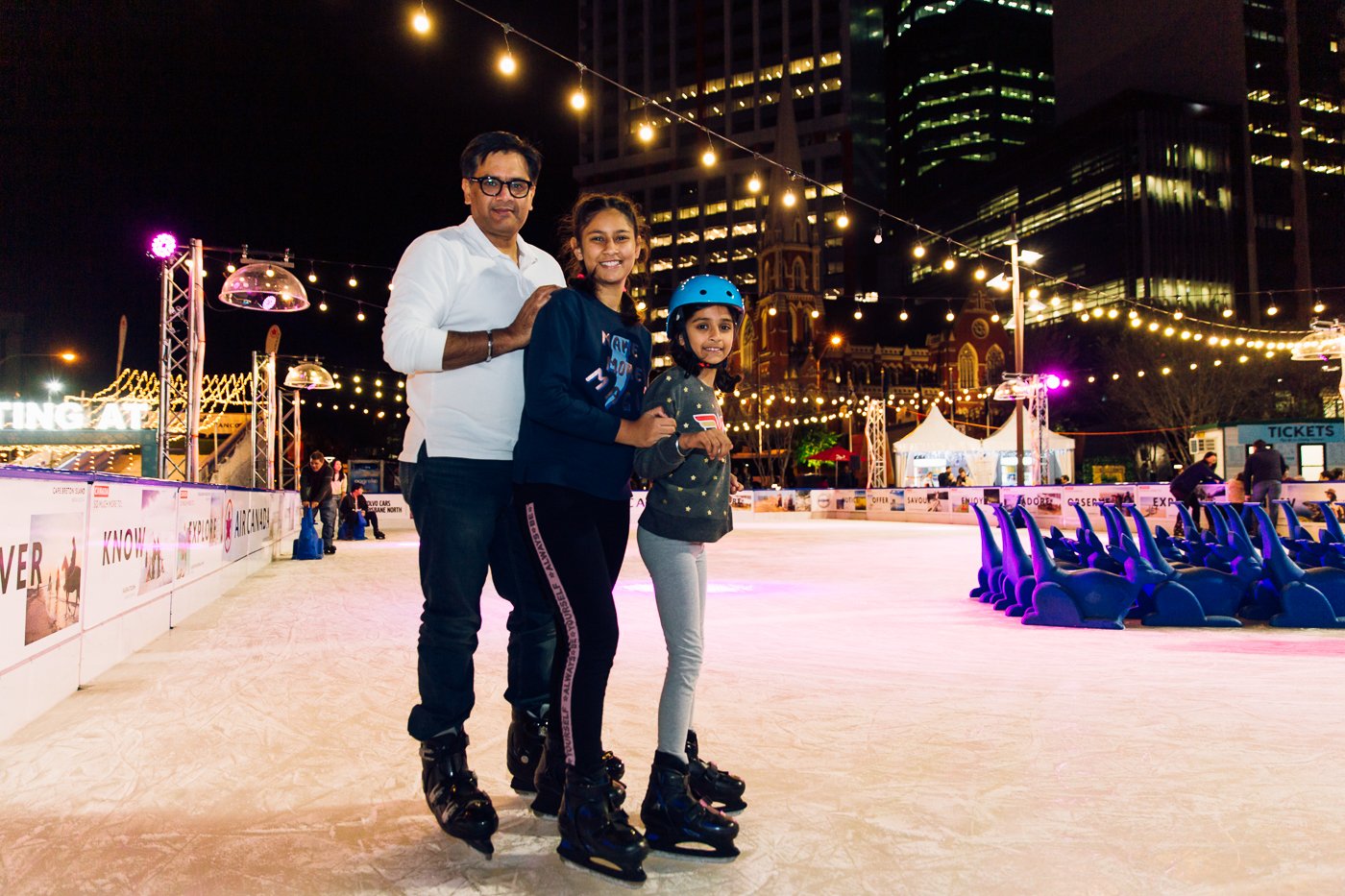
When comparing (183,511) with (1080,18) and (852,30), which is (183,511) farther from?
(852,30)

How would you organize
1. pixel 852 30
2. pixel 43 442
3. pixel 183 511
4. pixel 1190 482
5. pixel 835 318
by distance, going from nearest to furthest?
pixel 183 511 → pixel 1190 482 → pixel 43 442 → pixel 835 318 → pixel 852 30

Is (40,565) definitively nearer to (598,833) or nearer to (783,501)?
(598,833)

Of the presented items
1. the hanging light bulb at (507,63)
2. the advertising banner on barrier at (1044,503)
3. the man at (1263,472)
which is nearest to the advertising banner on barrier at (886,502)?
the advertising banner on barrier at (1044,503)

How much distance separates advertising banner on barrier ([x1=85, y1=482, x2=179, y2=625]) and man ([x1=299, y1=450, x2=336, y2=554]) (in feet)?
24.6

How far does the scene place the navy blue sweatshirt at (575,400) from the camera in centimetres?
225

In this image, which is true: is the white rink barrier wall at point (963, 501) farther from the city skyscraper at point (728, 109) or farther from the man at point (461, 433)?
the city skyscraper at point (728, 109)

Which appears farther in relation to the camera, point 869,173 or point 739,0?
point 869,173

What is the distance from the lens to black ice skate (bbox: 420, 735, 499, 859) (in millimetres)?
2318

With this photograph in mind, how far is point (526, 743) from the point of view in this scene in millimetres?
2746

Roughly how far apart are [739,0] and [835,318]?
145 ft

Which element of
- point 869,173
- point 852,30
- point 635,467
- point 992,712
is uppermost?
point 852,30

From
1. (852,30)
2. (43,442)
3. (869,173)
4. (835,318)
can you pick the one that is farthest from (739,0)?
(43,442)

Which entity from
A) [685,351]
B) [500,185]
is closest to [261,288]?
[500,185]

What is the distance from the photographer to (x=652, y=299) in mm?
80688
